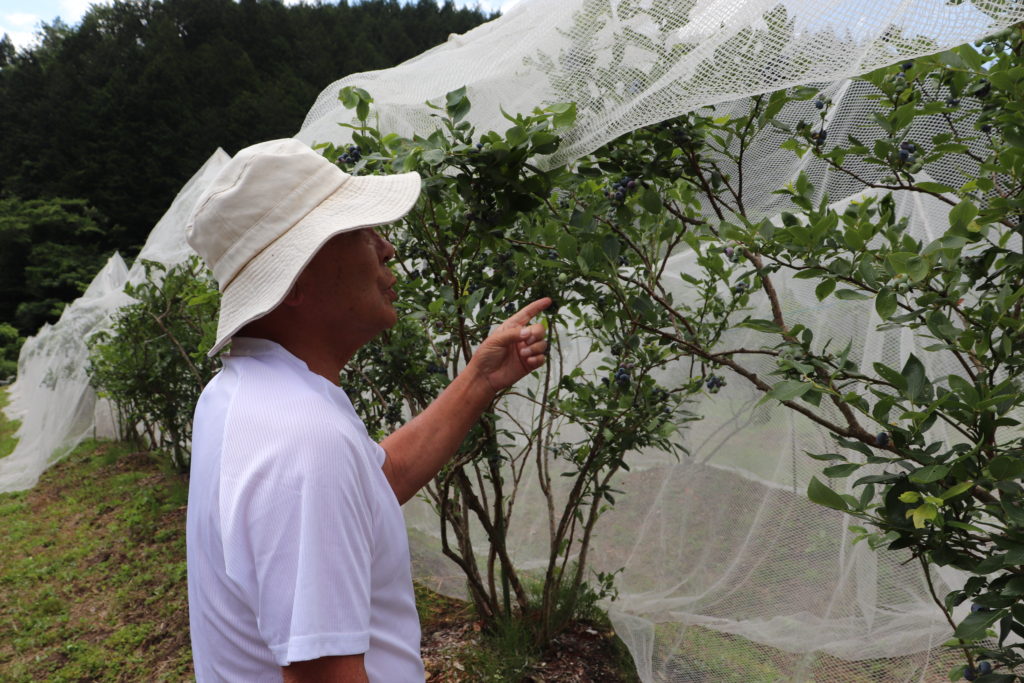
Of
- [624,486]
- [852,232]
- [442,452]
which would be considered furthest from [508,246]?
[624,486]

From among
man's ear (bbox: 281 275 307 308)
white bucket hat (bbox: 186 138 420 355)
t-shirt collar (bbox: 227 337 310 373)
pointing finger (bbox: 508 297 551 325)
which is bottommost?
pointing finger (bbox: 508 297 551 325)

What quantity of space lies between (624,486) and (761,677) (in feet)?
3.14

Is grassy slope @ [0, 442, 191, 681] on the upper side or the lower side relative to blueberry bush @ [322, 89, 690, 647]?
lower

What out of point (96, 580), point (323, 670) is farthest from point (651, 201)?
point (96, 580)

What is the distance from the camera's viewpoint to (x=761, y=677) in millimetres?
2584

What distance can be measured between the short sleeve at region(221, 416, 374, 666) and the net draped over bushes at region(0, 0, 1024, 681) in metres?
0.82

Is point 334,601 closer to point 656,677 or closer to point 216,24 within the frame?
point 656,677

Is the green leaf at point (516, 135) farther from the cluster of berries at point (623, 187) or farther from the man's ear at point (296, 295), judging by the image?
the man's ear at point (296, 295)

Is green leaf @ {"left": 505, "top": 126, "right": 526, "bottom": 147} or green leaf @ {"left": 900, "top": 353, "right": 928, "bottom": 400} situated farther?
green leaf @ {"left": 505, "top": 126, "right": 526, "bottom": 147}

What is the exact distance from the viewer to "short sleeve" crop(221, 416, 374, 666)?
88cm

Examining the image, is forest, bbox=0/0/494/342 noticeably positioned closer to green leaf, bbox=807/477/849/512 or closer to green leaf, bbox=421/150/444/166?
green leaf, bbox=421/150/444/166

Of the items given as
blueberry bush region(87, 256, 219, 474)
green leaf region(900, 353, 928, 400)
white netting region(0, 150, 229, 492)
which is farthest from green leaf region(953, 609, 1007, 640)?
white netting region(0, 150, 229, 492)

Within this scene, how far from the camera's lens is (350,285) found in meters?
1.16

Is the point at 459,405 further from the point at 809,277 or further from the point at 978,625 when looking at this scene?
the point at 978,625
